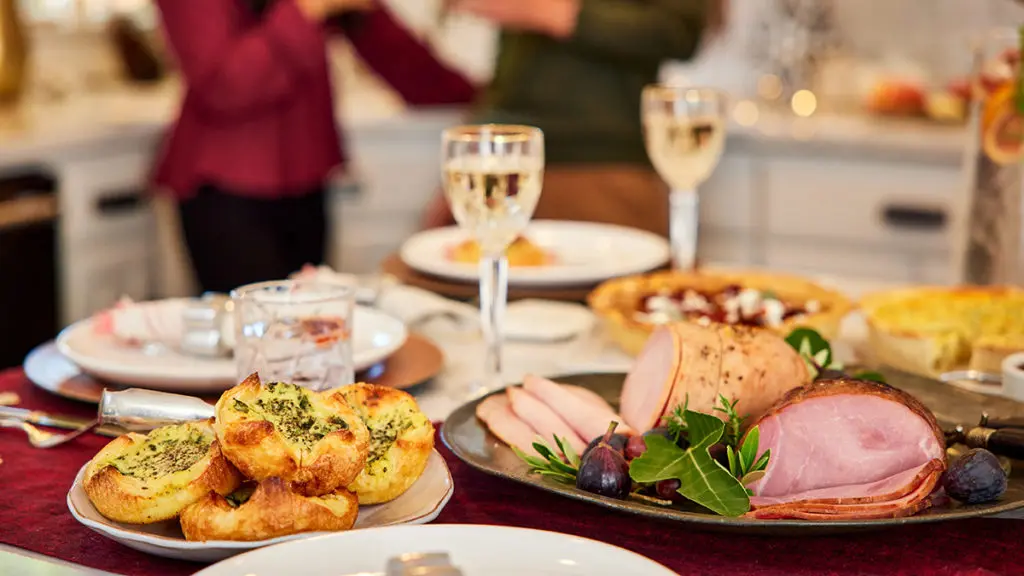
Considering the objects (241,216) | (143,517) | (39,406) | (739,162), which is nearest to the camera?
(143,517)

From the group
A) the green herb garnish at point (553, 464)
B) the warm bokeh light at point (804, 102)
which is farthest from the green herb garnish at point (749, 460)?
the warm bokeh light at point (804, 102)

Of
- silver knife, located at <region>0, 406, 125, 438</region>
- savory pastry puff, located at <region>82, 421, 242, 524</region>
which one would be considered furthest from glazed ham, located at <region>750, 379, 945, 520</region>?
silver knife, located at <region>0, 406, 125, 438</region>

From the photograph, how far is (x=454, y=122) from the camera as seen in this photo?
13.1ft

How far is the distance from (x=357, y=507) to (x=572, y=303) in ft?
2.95

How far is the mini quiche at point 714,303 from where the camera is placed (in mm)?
1381

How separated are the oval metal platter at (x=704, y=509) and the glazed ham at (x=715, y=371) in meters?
0.12

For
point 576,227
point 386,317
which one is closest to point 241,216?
point 576,227

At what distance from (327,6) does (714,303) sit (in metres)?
1.59

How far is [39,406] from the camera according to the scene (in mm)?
1188

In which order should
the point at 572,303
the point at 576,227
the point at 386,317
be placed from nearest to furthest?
the point at 386,317 < the point at 572,303 < the point at 576,227

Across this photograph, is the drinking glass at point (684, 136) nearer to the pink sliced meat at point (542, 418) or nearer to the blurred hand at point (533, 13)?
the pink sliced meat at point (542, 418)

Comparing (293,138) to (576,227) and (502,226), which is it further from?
(502,226)

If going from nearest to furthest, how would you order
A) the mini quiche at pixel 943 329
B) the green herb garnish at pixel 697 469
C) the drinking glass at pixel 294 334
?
the green herb garnish at pixel 697 469, the drinking glass at pixel 294 334, the mini quiche at pixel 943 329

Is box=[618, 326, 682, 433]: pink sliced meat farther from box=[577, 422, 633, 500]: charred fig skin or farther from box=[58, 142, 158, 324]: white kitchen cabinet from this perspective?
box=[58, 142, 158, 324]: white kitchen cabinet
